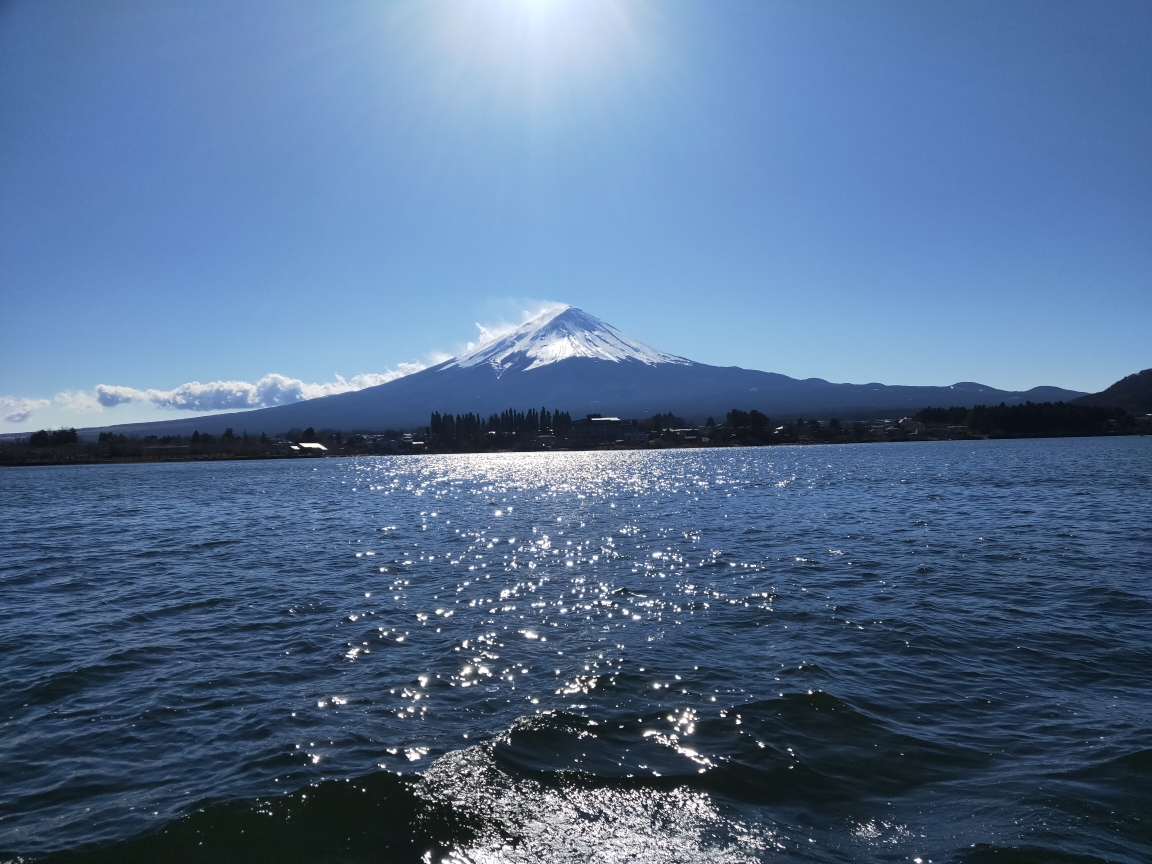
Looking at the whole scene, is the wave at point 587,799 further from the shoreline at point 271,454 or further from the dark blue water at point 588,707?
the shoreline at point 271,454

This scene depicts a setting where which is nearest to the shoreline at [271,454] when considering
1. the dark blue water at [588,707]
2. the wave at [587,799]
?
the dark blue water at [588,707]

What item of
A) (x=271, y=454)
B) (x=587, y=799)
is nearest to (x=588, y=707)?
(x=587, y=799)

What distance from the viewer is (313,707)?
978cm

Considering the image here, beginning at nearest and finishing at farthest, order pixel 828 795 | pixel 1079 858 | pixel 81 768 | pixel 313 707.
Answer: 1. pixel 1079 858
2. pixel 828 795
3. pixel 81 768
4. pixel 313 707

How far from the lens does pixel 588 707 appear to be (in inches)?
379

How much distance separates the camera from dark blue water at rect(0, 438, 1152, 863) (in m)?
6.62

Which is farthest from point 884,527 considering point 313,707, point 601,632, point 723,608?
point 313,707

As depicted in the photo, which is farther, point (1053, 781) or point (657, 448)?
point (657, 448)

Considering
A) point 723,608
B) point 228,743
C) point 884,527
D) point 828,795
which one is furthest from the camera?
point 884,527

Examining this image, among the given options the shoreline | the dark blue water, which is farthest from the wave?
the shoreline

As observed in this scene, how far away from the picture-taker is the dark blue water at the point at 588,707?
21.7ft

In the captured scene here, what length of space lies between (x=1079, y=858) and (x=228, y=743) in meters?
9.98

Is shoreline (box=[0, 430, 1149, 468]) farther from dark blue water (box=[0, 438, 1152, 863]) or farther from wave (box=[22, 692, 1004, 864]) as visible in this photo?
wave (box=[22, 692, 1004, 864])

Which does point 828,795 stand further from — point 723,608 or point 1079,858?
point 723,608
